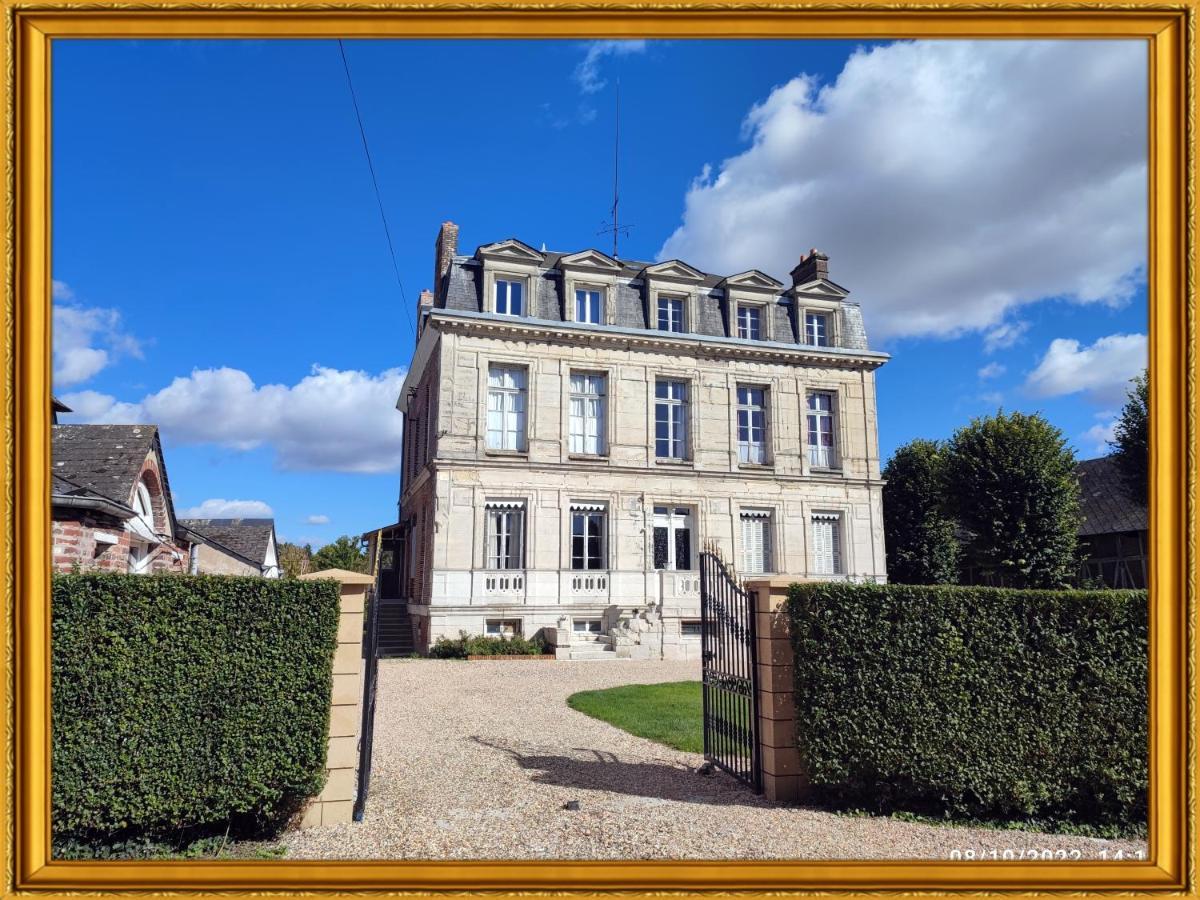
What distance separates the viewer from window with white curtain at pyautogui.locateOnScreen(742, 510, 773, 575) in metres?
22.9

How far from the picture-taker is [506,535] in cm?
2103

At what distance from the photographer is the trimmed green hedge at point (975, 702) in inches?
236

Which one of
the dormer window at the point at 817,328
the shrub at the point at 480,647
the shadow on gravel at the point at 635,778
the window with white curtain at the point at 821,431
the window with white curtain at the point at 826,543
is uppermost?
the dormer window at the point at 817,328

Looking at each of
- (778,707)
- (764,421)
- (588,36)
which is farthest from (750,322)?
(588,36)

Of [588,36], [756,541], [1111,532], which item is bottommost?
[1111,532]

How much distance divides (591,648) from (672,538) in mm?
4538

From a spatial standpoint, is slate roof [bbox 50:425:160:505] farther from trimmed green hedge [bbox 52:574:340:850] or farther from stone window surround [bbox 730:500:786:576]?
stone window surround [bbox 730:500:786:576]

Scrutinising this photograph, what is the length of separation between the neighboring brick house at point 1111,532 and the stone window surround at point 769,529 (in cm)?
1311

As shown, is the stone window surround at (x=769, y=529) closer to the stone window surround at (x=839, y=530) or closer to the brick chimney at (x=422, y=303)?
the stone window surround at (x=839, y=530)

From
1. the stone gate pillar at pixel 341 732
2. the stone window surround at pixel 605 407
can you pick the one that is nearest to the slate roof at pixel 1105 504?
the stone window surround at pixel 605 407

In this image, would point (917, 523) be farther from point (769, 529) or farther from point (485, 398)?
point (485, 398)

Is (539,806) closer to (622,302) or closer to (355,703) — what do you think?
(355,703)

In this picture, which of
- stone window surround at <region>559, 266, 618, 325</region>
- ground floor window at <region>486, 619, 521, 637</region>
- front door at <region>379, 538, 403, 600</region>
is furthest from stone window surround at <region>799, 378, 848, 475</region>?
front door at <region>379, 538, 403, 600</region>
